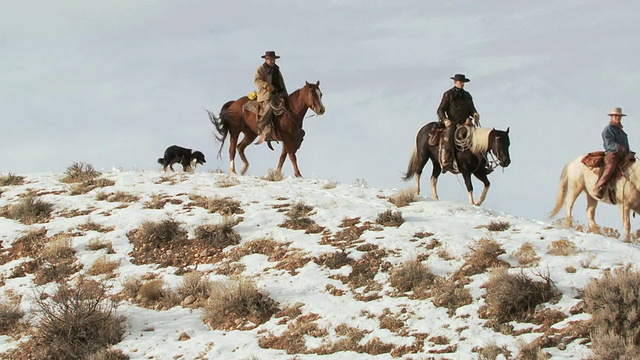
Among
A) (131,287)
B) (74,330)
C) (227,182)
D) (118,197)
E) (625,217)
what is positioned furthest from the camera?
(227,182)

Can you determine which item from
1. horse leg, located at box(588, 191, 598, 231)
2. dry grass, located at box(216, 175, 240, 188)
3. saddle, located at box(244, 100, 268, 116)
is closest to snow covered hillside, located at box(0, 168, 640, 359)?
dry grass, located at box(216, 175, 240, 188)

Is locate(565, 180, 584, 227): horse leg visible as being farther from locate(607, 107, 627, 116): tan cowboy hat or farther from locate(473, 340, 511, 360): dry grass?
locate(473, 340, 511, 360): dry grass

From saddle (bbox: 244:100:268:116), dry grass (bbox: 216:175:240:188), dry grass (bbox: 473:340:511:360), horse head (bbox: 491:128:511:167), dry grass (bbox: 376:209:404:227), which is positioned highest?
saddle (bbox: 244:100:268:116)

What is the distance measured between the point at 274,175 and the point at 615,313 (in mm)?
10718

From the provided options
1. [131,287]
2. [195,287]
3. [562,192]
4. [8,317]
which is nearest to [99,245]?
[131,287]

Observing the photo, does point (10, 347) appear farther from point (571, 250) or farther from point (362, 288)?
point (571, 250)

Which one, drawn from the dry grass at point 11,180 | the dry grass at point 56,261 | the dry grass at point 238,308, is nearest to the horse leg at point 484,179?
the dry grass at point 238,308

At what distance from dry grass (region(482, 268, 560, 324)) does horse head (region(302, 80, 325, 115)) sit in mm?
9334

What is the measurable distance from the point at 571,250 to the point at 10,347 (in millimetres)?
8549

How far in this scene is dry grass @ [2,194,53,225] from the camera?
16.2 m

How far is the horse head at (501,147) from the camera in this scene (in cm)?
1588

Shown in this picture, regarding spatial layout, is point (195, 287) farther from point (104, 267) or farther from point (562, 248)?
point (562, 248)

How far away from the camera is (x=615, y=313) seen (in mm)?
→ 9156

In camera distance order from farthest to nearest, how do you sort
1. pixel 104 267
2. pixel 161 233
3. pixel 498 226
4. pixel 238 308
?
1. pixel 161 233
2. pixel 104 267
3. pixel 498 226
4. pixel 238 308
